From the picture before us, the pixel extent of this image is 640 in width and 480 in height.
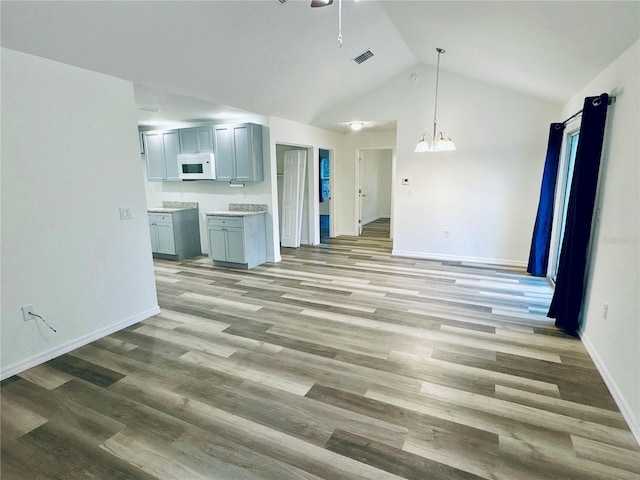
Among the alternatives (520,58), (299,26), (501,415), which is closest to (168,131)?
(299,26)

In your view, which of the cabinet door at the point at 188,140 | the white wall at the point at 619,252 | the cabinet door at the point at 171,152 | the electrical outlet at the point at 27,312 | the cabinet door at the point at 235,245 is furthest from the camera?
the cabinet door at the point at 171,152

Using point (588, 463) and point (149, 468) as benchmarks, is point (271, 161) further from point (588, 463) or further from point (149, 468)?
point (588, 463)

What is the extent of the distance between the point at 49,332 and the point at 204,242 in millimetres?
3870

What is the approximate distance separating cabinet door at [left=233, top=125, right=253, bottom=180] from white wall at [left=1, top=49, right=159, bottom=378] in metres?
2.24

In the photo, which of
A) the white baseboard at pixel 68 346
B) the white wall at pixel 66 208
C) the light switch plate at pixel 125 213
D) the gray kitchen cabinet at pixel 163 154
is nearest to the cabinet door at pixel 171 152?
the gray kitchen cabinet at pixel 163 154

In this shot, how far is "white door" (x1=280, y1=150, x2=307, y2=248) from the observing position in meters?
7.04

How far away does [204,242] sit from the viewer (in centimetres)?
670

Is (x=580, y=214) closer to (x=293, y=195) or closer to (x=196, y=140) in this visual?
(x=293, y=195)

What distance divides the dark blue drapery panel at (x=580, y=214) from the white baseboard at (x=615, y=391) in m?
0.29

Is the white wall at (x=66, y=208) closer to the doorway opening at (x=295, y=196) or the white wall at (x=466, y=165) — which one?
the doorway opening at (x=295, y=196)

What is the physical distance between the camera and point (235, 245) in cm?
555

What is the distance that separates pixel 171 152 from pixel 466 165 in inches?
207

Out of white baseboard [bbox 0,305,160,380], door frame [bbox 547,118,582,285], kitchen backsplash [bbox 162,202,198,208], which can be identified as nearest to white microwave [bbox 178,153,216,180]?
kitchen backsplash [bbox 162,202,198,208]

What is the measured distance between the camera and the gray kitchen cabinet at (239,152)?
18.2 feet
